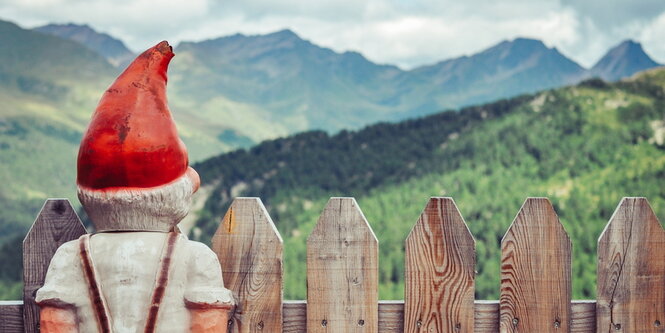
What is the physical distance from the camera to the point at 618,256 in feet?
9.78

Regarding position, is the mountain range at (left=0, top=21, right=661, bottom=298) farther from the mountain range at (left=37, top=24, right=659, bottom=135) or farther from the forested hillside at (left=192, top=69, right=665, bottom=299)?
the forested hillside at (left=192, top=69, right=665, bottom=299)

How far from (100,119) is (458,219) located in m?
1.34

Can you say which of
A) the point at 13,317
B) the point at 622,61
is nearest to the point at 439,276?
the point at 13,317

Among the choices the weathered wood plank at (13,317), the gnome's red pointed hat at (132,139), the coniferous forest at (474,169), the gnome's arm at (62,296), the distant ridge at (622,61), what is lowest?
the weathered wood plank at (13,317)

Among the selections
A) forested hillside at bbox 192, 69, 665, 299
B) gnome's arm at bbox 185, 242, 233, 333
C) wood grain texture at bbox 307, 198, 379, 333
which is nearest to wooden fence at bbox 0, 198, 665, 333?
wood grain texture at bbox 307, 198, 379, 333

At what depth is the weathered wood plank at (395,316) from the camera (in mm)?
2957

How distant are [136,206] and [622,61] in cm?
A: 9895

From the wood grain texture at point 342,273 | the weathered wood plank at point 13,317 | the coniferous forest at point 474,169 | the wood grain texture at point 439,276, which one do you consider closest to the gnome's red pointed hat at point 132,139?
the wood grain texture at point 342,273

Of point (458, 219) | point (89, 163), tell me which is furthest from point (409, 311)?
point (89, 163)

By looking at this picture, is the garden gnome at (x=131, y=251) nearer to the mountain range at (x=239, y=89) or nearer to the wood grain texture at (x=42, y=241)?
the wood grain texture at (x=42, y=241)

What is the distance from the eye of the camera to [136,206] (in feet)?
8.46

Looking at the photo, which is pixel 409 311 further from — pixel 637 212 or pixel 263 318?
pixel 637 212

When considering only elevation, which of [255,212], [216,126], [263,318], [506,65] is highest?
[506,65]

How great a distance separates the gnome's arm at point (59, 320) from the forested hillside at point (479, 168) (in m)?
12.5
